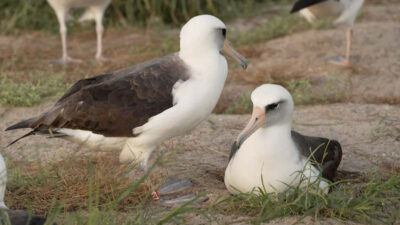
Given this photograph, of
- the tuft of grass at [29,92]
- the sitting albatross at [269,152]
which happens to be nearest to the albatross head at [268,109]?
the sitting albatross at [269,152]

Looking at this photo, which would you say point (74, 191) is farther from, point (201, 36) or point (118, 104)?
point (201, 36)

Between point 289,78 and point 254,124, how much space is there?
3.07m

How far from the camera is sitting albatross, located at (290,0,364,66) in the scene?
6676 millimetres

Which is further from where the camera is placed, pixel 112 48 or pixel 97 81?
pixel 112 48

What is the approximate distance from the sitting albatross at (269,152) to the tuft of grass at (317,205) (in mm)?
68

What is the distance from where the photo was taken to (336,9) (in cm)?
684

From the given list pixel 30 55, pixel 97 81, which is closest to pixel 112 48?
pixel 30 55

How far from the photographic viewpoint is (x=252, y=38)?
25.8ft

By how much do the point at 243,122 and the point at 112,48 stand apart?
11.0 feet

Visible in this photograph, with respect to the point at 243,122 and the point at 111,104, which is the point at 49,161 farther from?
the point at 243,122

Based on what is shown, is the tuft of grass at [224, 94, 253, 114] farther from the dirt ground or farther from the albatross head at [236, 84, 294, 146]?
the albatross head at [236, 84, 294, 146]

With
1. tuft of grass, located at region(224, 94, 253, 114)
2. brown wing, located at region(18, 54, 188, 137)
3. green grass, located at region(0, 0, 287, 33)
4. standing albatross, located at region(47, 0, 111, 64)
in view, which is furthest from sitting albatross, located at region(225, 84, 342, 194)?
green grass, located at region(0, 0, 287, 33)

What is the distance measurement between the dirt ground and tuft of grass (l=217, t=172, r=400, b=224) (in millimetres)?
71

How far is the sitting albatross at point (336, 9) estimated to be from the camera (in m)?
6.68
